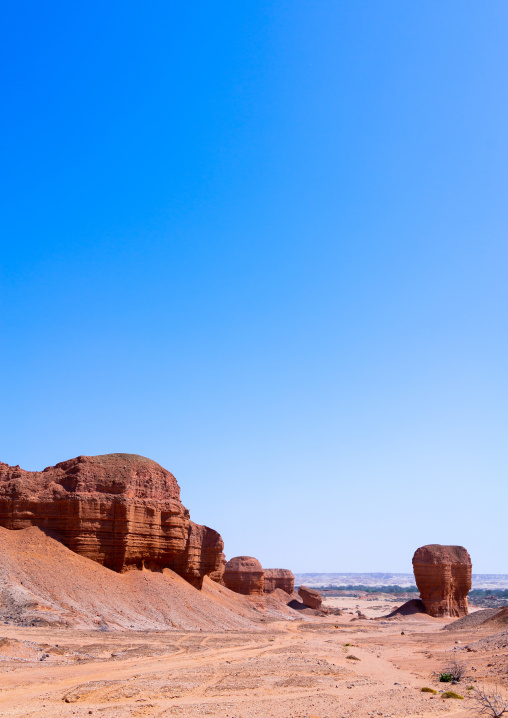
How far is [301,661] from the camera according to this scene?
26.2 m

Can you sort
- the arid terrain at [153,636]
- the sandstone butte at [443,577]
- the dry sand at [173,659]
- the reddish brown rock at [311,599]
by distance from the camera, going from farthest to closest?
the reddish brown rock at [311,599]
the sandstone butte at [443,577]
the arid terrain at [153,636]
the dry sand at [173,659]

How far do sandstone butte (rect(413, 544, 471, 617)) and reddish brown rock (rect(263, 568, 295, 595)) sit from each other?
24.7m

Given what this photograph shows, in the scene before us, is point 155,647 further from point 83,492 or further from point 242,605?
point 242,605

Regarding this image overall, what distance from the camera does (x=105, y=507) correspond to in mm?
44094

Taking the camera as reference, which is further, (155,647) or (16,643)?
(155,647)

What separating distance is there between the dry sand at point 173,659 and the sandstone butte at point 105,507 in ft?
4.99

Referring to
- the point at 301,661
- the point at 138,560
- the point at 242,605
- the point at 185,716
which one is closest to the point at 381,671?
the point at 301,661

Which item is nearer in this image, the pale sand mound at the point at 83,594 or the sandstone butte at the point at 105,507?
the pale sand mound at the point at 83,594

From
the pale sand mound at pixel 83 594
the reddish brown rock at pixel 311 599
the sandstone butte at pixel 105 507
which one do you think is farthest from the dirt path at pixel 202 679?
the reddish brown rock at pixel 311 599

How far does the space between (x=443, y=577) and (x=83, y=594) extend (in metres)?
49.2

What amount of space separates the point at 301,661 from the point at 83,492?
23.2 metres

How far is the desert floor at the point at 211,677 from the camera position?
15752mm

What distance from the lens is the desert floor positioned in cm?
1575

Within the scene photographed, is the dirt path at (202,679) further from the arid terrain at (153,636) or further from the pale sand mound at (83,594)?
the pale sand mound at (83,594)
